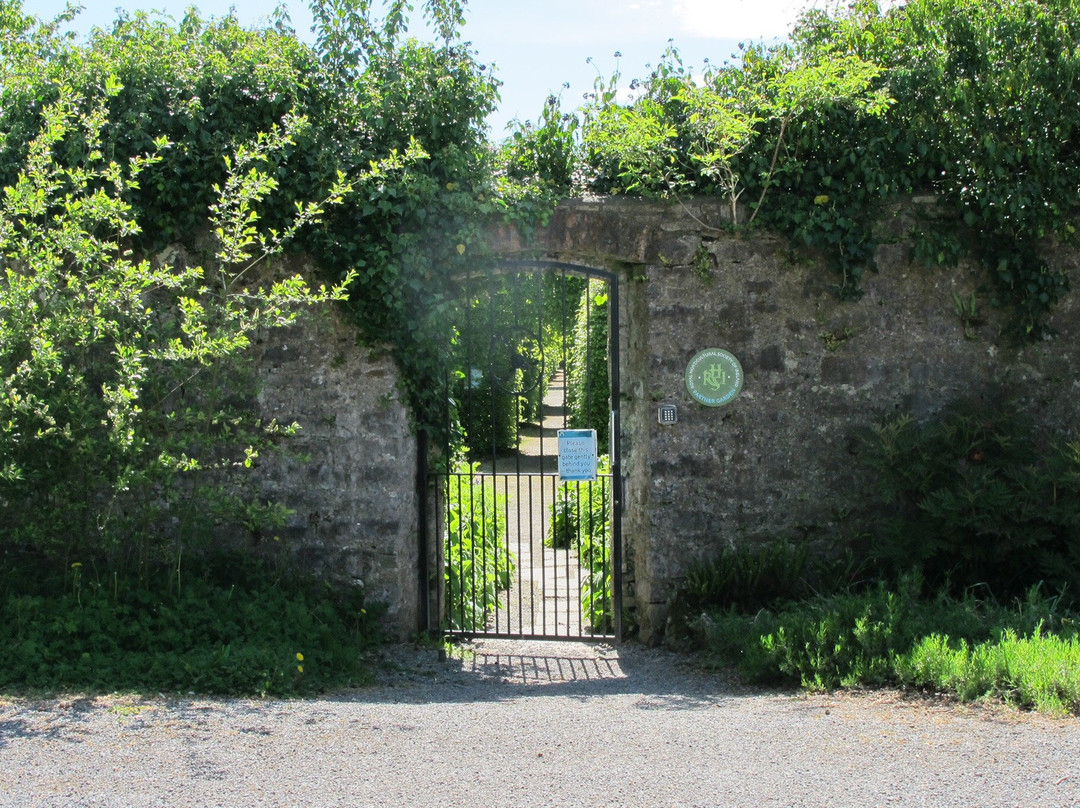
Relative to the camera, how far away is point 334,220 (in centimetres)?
599

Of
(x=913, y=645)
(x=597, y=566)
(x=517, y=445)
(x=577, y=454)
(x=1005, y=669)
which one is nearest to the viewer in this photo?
(x=1005, y=669)

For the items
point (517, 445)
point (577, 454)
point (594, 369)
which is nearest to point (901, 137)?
point (577, 454)

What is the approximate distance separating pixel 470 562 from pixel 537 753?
3.63m

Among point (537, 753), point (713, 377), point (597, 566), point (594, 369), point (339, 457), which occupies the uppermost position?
point (594, 369)

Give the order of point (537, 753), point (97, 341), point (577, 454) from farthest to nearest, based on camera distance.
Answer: point (577, 454)
point (97, 341)
point (537, 753)

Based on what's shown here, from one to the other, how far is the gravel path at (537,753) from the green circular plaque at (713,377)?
189 cm

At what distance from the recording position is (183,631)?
521 centimetres

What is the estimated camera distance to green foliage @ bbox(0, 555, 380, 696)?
474 cm

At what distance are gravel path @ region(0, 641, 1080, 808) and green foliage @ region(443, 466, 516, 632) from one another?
185 centimetres

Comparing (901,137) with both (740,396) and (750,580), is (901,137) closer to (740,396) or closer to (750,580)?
(740,396)

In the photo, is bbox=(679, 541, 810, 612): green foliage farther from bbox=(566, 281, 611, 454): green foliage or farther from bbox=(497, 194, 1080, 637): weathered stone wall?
bbox=(566, 281, 611, 454): green foliage

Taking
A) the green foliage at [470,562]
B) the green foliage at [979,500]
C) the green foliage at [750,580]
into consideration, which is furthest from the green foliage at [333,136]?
the green foliage at [979,500]

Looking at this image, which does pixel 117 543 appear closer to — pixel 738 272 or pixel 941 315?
pixel 738 272

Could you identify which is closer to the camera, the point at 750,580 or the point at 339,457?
the point at 750,580
